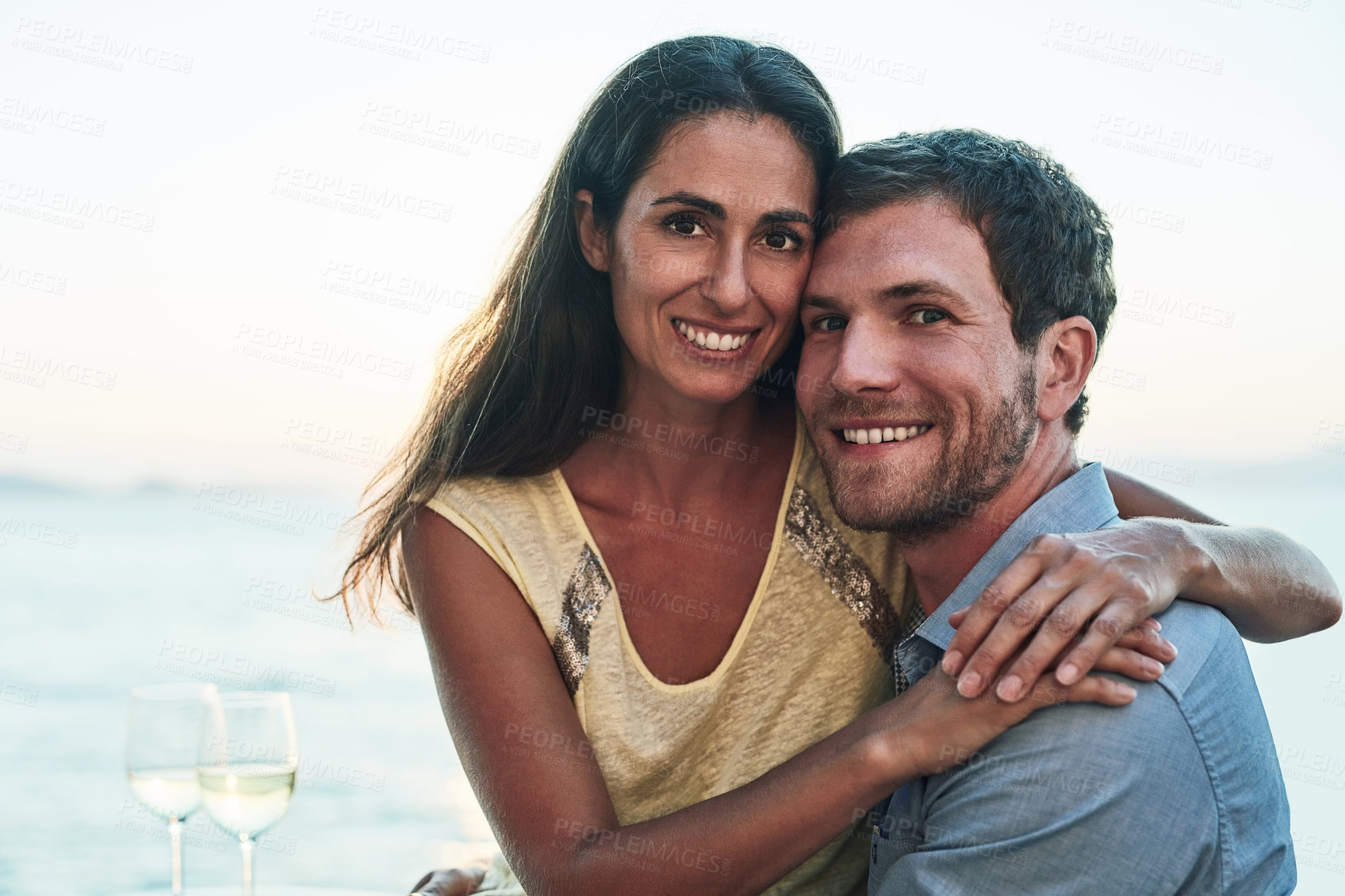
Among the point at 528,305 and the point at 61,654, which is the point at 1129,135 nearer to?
the point at 528,305

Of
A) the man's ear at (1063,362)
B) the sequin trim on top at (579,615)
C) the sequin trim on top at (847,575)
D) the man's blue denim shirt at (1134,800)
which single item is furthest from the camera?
the sequin trim on top at (847,575)

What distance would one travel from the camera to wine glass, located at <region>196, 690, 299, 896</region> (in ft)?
5.96

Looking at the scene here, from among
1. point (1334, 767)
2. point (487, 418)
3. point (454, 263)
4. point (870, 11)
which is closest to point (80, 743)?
point (454, 263)

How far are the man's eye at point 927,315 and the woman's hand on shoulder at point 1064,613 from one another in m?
0.43

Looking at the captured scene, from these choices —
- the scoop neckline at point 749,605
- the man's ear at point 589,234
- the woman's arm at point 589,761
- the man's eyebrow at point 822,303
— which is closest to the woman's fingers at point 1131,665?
the woman's arm at point 589,761

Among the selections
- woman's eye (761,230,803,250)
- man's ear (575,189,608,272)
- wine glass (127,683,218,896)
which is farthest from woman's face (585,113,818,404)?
wine glass (127,683,218,896)

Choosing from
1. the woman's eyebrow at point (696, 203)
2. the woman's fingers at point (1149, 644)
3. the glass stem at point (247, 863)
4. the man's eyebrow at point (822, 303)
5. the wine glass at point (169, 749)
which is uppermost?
the woman's eyebrow at point (696, 203)

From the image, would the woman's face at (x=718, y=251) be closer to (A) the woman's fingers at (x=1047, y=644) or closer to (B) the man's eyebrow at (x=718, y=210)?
(B) the man's eyebrow at (x=718, y=210)

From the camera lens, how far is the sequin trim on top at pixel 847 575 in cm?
229

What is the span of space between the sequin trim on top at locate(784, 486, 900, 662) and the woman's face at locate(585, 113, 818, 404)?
315 millimetres

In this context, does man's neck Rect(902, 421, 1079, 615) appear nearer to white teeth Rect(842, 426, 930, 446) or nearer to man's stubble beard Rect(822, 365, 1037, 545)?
man's stubble beard Rect(822, 365, 1037, 545)

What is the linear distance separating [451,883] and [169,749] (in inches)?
32.2

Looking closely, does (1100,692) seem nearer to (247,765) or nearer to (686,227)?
(686,227)

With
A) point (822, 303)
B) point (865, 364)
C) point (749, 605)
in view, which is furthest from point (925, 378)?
point (749, 605)
